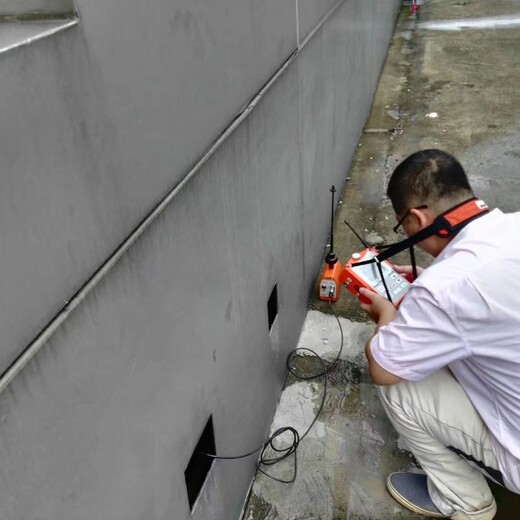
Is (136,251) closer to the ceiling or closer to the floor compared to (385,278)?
closer to the ceiling

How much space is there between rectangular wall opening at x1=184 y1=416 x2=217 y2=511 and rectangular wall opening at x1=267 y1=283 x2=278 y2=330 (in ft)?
2.05

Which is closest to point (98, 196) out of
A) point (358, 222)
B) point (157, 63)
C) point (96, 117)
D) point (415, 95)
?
point (96, 117)

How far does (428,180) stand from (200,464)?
1123 millimetres

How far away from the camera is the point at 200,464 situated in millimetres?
1552

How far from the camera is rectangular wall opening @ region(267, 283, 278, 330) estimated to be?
7.00ft

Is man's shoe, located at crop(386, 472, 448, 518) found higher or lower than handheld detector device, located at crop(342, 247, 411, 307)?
lower

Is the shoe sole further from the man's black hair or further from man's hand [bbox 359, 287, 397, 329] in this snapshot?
the man's black hair

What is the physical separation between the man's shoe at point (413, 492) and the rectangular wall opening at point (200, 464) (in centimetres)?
83

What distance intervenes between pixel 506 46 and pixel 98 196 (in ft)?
26.4

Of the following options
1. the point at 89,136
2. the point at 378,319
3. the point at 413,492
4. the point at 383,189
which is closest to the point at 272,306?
the point at 378,319

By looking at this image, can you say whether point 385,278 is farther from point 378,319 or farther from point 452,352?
point 452,352

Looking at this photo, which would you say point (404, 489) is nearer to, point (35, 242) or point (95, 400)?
point (95, 400)

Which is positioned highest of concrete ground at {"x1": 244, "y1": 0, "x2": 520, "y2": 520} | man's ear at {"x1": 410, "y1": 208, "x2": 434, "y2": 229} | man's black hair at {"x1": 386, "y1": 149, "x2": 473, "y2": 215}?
man's black hair at {"x1": 386, "y1": 149, "x2": 473, "y2": 215}

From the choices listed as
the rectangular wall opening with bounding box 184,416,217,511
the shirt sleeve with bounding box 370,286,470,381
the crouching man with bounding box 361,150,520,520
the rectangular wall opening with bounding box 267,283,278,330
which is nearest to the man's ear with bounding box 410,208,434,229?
the crouching man with bounding box 361,150,520,520
